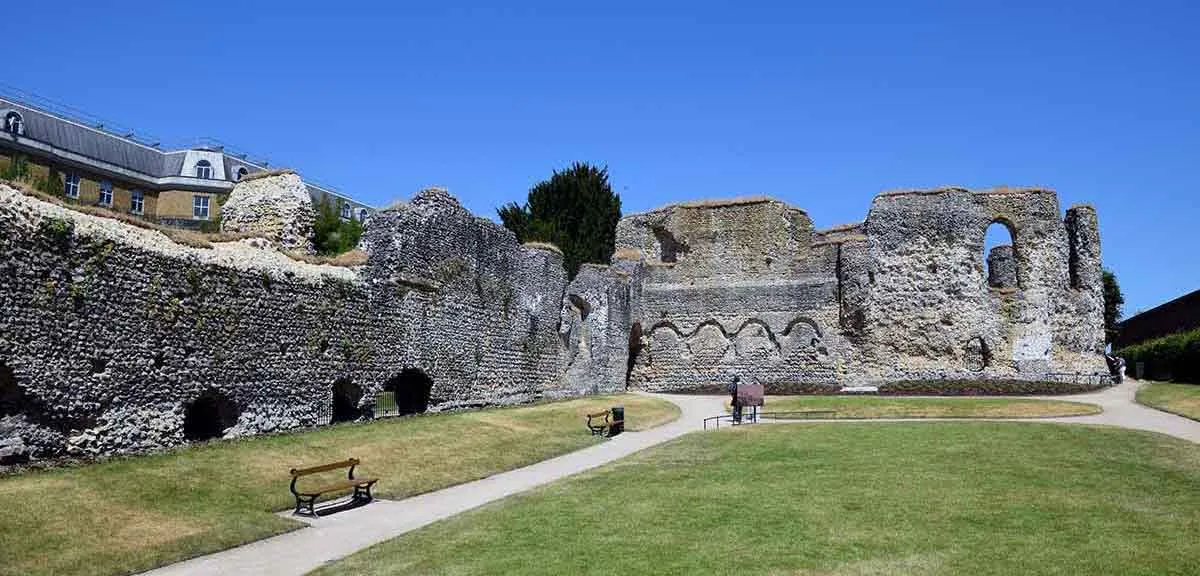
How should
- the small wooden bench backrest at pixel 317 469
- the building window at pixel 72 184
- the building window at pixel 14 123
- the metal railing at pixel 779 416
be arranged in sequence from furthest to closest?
the building window at pixel 72 184, the building window at pixel 14 123, the metal railing at pixel 779 416, the small wooden bench backrest at pixel 317 469

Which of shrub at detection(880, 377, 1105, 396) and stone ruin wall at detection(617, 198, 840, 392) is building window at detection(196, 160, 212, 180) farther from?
shrub at detection(880, 377, 1105, 396)

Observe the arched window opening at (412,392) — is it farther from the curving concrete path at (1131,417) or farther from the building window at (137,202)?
the building window at (137,202)

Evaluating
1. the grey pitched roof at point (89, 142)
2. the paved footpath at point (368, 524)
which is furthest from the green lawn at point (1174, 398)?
the grey pitched roof at point (89, 142)

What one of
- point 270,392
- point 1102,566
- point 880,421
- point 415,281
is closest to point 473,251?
point 415,281

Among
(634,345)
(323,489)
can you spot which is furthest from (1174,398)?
(323,489)

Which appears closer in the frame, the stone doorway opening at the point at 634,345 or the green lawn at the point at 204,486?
the green lawn at the point at 204,486

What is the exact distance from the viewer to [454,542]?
1012cm

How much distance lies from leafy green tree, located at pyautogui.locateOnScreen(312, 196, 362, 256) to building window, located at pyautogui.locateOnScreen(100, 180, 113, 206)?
17113 millimetres

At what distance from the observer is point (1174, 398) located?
84.1ft

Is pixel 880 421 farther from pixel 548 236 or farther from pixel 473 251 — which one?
pixel 548 236

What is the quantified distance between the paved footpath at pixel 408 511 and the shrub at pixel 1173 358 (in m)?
11.2

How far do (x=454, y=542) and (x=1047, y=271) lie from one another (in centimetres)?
2883

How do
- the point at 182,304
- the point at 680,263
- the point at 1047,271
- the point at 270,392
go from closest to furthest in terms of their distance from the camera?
the point at 182,304
the point at 270,392
the point at 1047,271
the point at 680,263

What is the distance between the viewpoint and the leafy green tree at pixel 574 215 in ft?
172
